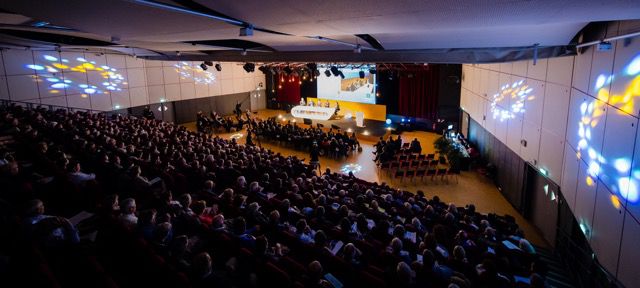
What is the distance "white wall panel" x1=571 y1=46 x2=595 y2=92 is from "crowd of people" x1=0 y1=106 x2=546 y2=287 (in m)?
2.99

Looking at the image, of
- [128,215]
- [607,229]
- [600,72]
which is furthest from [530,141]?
[128,215]

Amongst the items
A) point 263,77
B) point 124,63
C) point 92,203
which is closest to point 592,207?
point 92,203

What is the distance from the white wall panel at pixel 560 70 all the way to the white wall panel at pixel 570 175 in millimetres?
1376

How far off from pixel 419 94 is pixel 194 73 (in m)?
14.6

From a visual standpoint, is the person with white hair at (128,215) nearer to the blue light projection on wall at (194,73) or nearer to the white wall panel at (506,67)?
the white wall panel at (506,67)

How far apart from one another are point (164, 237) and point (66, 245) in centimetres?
98

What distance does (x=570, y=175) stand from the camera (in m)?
6.80

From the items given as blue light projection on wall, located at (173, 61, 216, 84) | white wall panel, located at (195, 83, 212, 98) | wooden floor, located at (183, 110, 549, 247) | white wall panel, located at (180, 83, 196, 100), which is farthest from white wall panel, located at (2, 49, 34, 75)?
wooden floor, located at (183, 110, 549, 247)

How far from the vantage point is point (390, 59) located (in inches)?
395

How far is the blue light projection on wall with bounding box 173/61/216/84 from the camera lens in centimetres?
2255

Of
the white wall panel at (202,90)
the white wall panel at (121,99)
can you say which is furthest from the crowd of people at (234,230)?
the white wall panel at (202,90)

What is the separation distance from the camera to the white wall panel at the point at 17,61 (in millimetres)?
14977

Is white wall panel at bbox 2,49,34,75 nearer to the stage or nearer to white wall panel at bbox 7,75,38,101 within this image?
white wall panel at bbox 7,75,38,101

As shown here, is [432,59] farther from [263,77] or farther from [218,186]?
[263,77]
